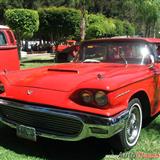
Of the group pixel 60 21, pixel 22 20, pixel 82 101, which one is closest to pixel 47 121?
pixel 82 101

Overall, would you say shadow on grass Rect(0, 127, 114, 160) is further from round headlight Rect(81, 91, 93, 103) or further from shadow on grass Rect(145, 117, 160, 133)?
shadow on grass Rect(145, 117, 160, 133)

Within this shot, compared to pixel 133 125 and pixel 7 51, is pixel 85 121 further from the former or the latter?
pixel 7 51

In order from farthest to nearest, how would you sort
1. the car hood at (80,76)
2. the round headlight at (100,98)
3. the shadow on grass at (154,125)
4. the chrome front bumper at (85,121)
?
1. the shadow on grass at (154,125)
2. the car hood at (80,76)
3. the round headlight at (100,98)
4. the chrome front bumper at (85,121)

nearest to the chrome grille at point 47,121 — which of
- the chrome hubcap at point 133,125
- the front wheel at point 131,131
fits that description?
the front wheel at point 131,131

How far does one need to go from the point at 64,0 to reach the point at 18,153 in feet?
168

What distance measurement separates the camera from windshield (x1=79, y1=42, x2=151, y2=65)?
612cm

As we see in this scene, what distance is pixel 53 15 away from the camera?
28.0 m

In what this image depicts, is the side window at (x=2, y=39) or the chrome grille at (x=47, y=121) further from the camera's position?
the side window at (x=2, y=39)

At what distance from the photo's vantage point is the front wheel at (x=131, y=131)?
15.9 feet

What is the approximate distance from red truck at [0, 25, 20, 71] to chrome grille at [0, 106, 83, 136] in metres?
5.80

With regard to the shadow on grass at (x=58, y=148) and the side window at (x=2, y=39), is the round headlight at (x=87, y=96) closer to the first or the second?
the shadow on grass at (x=58, y=148)

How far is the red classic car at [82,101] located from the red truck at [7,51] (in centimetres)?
504

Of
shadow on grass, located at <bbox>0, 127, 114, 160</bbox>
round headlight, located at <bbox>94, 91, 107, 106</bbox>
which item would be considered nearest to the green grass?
shadow on grass, located at <bbox>0, 127, 114, 160</bbox>

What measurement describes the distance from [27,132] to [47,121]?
1.05 feet
